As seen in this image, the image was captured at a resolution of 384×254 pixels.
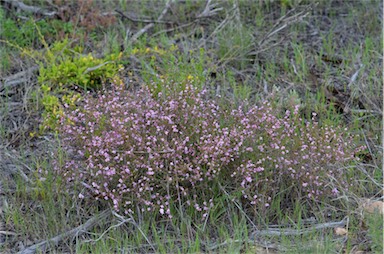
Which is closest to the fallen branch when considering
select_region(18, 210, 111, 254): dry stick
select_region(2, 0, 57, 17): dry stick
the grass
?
the grass

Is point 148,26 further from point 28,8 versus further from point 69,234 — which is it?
point 69,234

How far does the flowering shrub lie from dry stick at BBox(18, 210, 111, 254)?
12 centimetres

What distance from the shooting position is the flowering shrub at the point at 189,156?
3.81m

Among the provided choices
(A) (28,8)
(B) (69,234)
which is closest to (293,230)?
(B) (69,234)

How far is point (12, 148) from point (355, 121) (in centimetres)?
242

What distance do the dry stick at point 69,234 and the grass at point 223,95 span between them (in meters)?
0.03

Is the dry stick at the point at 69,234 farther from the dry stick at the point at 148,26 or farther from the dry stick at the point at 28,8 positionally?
the dry stick at the point at 28,8

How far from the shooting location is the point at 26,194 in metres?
4.10

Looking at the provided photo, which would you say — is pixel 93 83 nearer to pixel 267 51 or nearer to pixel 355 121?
pixel 267 51

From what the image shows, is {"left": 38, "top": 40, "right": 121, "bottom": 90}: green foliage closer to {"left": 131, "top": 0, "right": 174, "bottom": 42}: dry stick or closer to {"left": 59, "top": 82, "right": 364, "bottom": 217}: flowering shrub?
{"left": 131, "top": 0, "right": 174, "bottom": 42}: dry stick

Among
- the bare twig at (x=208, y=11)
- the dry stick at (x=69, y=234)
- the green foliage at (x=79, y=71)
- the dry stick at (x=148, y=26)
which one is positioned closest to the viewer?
the dry stick at (x=69, y=234)

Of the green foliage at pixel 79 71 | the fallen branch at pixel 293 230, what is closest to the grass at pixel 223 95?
the fallen branch at pixel 293 230

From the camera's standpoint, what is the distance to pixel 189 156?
3.94 m

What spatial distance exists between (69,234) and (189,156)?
821 millimetres
